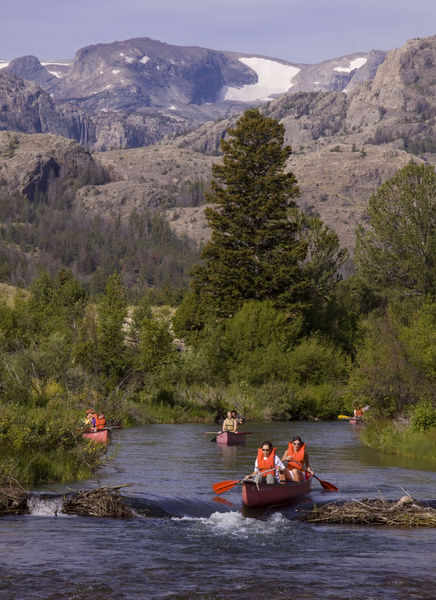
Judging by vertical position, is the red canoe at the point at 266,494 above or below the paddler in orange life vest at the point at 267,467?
below

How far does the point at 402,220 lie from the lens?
67812 mm

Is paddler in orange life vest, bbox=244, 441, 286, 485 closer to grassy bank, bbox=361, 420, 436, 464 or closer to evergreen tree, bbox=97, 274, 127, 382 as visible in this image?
grassy bank, bbox=361, 420, 436, 464

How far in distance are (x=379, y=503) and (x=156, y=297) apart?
10834cm

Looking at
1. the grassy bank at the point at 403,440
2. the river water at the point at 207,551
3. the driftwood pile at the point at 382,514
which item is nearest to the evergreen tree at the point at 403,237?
the grassy bank at the point at 403,440

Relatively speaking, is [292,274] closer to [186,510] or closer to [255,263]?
[255,263]

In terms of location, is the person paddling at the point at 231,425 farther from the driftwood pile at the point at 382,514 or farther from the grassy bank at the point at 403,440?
the driftwood pile at the point at 382,514

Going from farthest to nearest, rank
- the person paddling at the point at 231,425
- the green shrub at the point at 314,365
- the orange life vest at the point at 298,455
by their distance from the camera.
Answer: the green shrub at the point at 314,365, the person paddling at the point at 231,425, the orange life vest at the point at 298,455

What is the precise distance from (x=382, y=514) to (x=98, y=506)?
6.91 meters

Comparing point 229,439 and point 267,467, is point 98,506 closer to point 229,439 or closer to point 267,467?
point 267,467

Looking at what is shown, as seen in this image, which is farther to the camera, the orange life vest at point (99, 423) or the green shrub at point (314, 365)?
the green shrub at point (314, 365)

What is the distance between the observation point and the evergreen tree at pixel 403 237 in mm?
66375

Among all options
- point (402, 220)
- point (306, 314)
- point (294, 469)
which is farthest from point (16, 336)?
point (294, 469)

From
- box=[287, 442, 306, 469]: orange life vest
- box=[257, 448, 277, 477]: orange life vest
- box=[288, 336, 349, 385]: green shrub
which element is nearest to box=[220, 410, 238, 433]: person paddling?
box=[287, 442, 306, 469]: orange life vest

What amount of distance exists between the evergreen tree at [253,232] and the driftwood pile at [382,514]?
1766 inches
